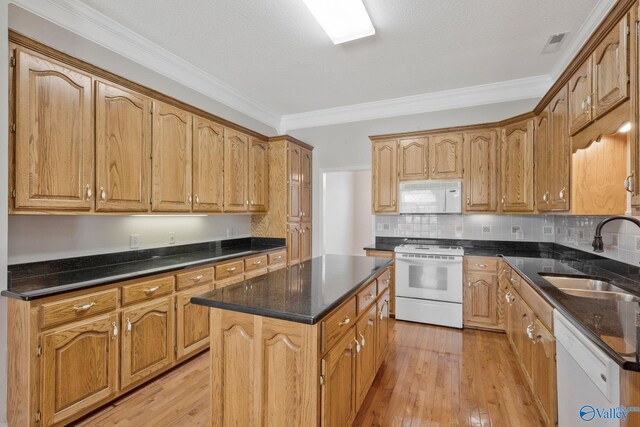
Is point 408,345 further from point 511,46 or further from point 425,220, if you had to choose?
point 511,46

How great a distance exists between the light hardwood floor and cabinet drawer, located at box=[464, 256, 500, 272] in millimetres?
843

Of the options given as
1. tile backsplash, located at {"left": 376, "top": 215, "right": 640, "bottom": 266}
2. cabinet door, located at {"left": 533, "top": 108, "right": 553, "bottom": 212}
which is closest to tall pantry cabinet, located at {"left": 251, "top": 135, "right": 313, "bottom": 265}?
tile backsplash, located at {"left": 376, "top": 215, "right": 640, "bottom": 266}

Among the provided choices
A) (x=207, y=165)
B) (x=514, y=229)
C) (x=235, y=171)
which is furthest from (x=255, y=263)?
(x=514, y=229)

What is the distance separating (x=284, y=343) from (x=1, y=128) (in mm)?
2018

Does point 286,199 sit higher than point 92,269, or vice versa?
point 286,199

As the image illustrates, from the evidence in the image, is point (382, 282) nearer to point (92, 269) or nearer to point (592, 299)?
point (592, 299)

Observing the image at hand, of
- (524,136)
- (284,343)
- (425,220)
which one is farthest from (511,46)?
(284,343)

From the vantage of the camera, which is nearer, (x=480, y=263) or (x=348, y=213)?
(x=480, y=263)

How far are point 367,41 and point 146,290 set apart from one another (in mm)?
2856

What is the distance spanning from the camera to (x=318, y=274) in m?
2.11

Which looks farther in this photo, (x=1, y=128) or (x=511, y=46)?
(x=511, y=46)

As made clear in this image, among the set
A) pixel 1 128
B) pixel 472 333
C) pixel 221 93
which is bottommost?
pixel 472 333

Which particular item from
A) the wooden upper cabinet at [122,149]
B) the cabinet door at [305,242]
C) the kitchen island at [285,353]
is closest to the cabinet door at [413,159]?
the cabinet door at [305,242]

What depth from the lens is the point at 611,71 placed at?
162 cm
